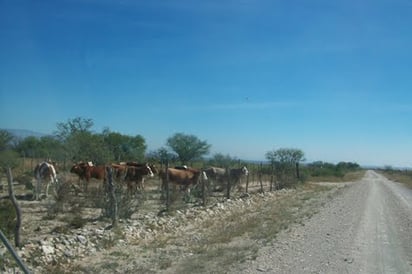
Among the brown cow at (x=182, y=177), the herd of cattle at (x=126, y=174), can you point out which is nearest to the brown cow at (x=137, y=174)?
the herd of cattle at (x=126, y=174)

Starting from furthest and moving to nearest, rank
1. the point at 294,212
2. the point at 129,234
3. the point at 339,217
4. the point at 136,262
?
the point at 294,212 < the point at 339,217 < the point at 129,234 < the point at 136,262

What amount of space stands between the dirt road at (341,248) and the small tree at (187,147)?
1993 inches

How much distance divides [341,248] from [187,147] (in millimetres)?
59894

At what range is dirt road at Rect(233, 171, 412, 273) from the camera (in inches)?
458

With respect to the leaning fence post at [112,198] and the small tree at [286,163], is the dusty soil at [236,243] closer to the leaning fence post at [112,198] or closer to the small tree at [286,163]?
the leaning fence post at [112,198]

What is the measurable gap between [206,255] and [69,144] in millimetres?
28967

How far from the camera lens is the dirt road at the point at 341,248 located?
11641mm

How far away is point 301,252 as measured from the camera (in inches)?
532

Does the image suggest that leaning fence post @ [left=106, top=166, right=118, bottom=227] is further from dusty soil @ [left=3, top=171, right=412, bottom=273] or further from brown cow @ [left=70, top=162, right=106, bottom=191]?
brown cow @ [left=70, top=162, right=106, bottom=191]

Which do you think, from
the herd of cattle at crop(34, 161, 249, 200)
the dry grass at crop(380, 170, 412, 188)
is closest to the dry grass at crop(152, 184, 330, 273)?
the herd of cattle at crop(34, 161, 249, 200)

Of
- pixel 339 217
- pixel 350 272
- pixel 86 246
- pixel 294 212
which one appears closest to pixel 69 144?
pixel 294 212

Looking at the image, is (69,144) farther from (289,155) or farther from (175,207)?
(289,155)

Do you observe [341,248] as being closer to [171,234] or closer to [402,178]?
[171,234]

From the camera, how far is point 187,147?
73.6 metres
